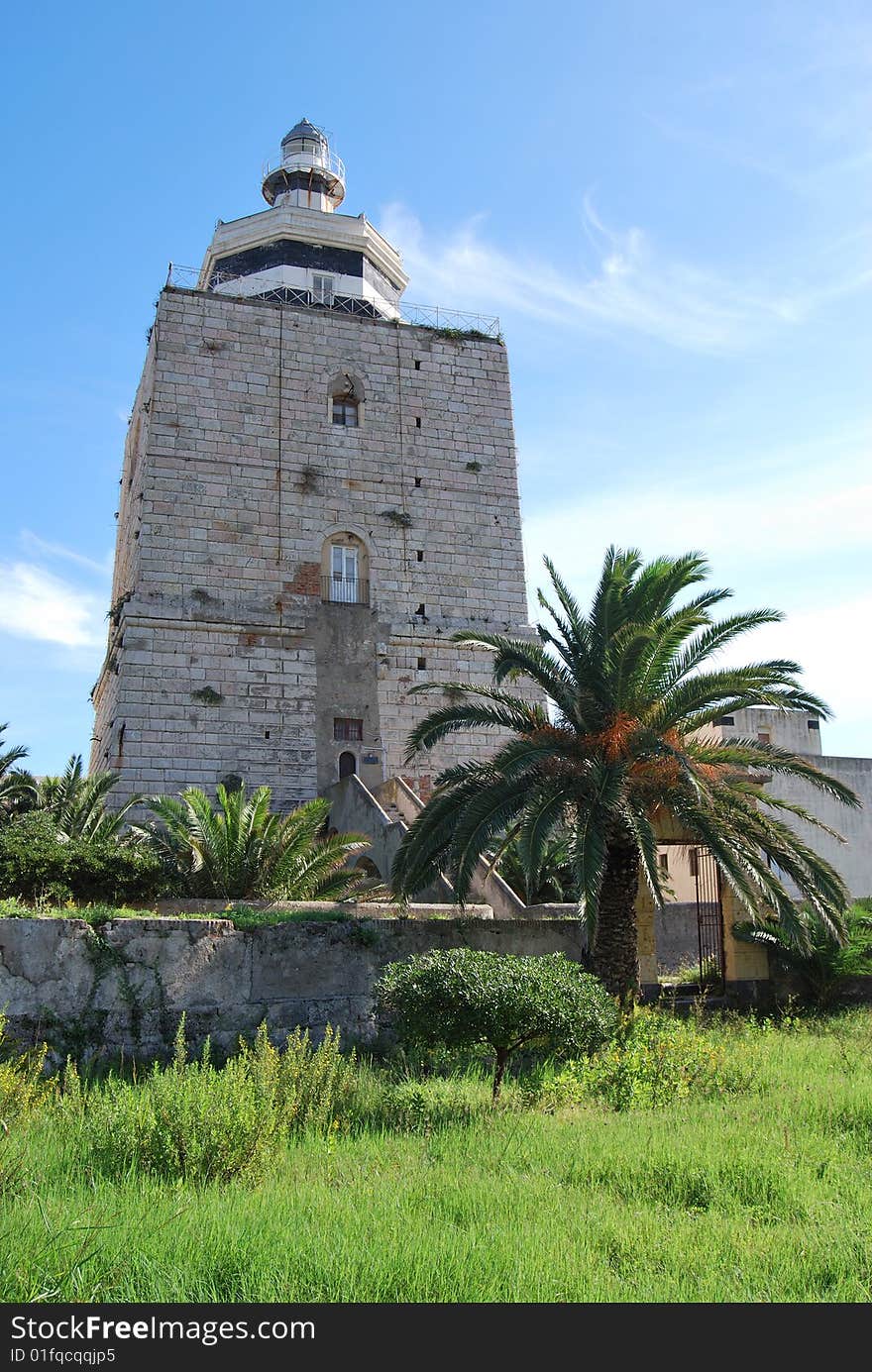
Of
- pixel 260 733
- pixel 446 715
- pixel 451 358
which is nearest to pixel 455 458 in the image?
pixel 451 358

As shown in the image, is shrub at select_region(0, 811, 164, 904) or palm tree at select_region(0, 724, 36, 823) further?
palm tree at select_region(0, 724, 36, 823)

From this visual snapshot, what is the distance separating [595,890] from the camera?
10.4 metres

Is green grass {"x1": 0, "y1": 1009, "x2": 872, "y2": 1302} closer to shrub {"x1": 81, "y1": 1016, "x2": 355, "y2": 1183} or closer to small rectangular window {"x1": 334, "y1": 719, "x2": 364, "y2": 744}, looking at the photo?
shrub {"x1": 81, "y1": 1016, "x2": 355, "y2": 1183}

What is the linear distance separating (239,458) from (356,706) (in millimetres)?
5951

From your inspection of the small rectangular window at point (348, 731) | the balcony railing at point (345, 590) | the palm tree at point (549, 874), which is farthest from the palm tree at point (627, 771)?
the balcony railing at point (345, 590)

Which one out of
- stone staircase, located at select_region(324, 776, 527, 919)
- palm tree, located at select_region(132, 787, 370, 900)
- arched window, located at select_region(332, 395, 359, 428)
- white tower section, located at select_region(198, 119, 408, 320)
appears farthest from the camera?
white tower section, located at select_region(198, 119, 408, 320)

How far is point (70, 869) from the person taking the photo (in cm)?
1303

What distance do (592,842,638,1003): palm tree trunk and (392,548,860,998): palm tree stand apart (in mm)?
14

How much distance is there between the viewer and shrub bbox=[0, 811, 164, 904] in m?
12.9

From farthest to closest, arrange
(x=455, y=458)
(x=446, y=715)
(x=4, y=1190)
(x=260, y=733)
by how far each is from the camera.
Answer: (x=455, y=458) → (x=260, y=733) → (x=446, y=715) → (x=4, y=1190)

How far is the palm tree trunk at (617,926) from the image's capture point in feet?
37.4

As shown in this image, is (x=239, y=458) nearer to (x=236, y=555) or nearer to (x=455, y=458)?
(x=236, y=555)

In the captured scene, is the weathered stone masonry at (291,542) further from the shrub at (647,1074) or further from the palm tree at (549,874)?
the shrub at (647,1074)

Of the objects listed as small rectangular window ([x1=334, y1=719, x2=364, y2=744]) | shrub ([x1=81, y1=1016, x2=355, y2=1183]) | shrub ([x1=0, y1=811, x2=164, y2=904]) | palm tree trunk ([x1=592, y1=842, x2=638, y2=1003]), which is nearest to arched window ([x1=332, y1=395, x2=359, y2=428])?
small rectangular window ([x1=334, y1=719, x2=364, y2=744])
